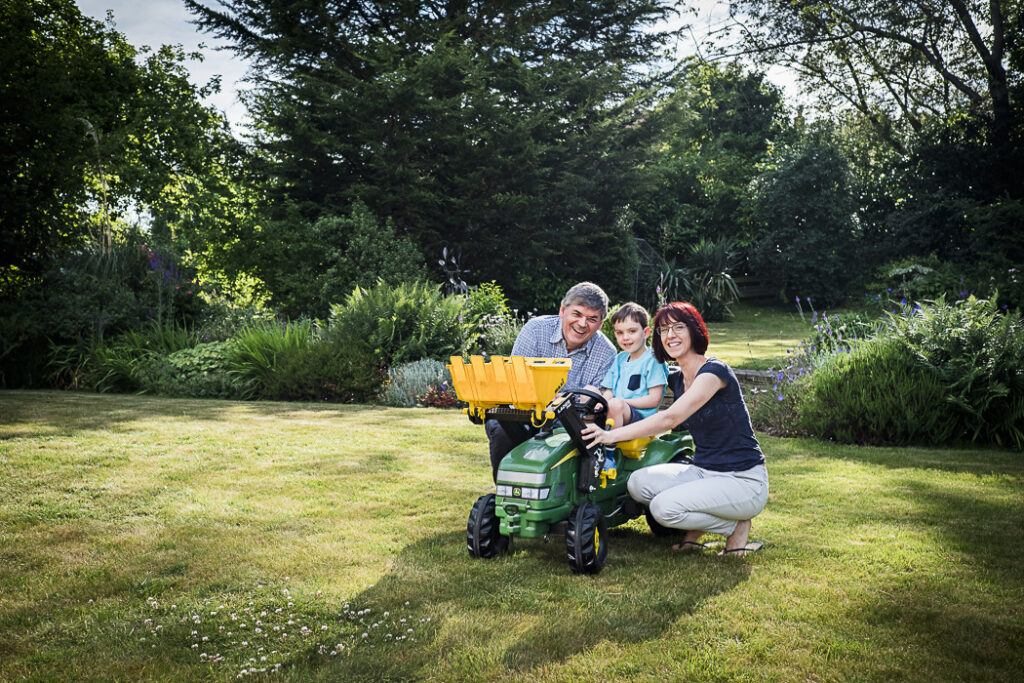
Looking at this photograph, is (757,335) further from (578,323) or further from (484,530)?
(484,530)

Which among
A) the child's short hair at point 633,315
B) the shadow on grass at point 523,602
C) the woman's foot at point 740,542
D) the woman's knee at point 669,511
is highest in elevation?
the child's short hair at point 633,315

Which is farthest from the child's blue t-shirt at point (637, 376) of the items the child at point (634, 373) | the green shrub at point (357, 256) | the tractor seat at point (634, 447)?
the green shrub at point (357, 256)

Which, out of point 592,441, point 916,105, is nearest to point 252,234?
point 592,441

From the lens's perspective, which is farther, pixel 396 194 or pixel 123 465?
pixel 396 194

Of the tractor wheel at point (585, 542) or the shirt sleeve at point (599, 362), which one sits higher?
the shirt sleeve at point (599, 362)

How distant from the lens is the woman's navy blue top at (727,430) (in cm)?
424

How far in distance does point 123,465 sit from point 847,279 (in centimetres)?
2059

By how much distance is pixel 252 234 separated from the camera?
Result: 1675 centimetres

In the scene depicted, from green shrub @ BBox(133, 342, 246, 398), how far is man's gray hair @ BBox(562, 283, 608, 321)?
23.5 ft

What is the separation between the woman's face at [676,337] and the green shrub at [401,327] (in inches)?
270

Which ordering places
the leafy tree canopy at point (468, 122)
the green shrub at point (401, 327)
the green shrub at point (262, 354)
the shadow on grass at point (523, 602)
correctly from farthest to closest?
the leafy tree canopy at point (468, 122) → the green shrub at point (401, 327) → the green shrub at point (262, 354) → the shadow on grass at point (523, 602)

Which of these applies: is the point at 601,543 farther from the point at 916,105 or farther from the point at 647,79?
the point at 916,105

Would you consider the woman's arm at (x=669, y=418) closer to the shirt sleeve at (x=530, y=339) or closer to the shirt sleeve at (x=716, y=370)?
the shirt sleeve at (x=716, y=370)

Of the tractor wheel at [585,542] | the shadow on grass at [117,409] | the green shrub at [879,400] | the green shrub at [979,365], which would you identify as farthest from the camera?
the shadow on grass at [117,409]
